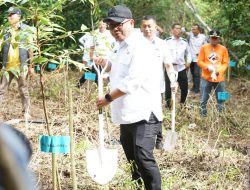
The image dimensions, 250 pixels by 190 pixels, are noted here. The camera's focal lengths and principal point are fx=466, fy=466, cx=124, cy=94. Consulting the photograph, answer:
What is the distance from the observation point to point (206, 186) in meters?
4.47

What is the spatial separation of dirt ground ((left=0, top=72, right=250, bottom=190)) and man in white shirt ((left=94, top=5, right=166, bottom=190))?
374mm

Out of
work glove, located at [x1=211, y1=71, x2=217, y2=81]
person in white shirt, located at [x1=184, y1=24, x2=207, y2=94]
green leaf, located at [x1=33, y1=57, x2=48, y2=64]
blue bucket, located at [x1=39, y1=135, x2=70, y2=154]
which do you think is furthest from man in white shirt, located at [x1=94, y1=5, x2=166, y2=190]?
person in white shirt, located at [x1=184, y1=24, x2=207, y2=94]

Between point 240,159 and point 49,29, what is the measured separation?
10.7ft

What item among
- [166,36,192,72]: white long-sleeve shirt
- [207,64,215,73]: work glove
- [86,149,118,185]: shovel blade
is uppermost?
[166,36,192,72]: white long-sleeve shirt

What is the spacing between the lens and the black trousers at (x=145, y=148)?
350 centimetres

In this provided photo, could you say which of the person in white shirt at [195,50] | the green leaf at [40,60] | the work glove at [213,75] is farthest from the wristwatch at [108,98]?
the person in white shirt at [195,50]

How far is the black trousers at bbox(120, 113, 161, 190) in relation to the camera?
3496 mm

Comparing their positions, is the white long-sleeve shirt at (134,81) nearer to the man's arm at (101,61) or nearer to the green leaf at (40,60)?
the man's arm at (101,61)

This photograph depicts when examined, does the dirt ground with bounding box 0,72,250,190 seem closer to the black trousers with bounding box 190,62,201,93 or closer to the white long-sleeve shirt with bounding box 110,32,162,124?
the white long-sleeve shirt with bounding box 110,32,162,124

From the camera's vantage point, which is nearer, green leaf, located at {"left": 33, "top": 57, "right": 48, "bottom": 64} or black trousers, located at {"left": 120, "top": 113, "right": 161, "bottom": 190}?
green leaf, located at {"left": 33, "top": 57, "right": 48, "bottom": 64}

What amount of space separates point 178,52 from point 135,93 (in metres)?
5.31

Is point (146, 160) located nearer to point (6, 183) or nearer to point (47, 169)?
point (47, 169)

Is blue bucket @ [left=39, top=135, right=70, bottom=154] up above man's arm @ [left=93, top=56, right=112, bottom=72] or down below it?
below

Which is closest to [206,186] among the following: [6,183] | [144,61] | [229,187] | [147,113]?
[229,187]
